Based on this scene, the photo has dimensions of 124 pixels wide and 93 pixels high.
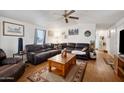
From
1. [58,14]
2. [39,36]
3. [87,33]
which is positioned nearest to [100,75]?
[58,14]

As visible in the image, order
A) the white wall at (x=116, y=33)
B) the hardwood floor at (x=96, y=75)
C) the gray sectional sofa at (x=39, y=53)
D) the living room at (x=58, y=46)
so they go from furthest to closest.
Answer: the white wall at (x=116, y=33), the gray sectional sofa at (x=39, y=53), the living room at (x=58, y=46), the hardwood floor at (x=96, y=75)

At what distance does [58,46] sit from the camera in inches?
215

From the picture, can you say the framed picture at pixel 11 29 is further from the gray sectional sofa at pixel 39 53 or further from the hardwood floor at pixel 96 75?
the hardwood floor at pixel 96 75

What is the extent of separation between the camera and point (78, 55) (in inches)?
169

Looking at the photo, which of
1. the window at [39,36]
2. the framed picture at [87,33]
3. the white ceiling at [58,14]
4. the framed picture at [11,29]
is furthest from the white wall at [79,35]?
the framed picture at [11,29]

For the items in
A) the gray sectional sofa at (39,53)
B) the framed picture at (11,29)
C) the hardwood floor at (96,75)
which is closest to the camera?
the hardwood floor at (96,75)

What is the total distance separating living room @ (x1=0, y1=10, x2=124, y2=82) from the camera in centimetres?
246

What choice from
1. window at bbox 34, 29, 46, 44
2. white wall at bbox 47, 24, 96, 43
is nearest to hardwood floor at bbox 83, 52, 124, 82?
white wall at bbox 47, 24, 96, 43

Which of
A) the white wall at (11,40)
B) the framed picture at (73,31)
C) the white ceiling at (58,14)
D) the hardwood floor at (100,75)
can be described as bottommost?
the hardwood floor at (100,75)

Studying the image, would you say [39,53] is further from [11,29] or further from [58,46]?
[58,46]

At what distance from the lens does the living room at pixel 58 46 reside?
246 centimetres

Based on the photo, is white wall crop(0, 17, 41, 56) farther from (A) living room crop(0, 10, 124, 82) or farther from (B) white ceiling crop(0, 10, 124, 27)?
(B) white ceiling crop(0, 10, 124, 27)
